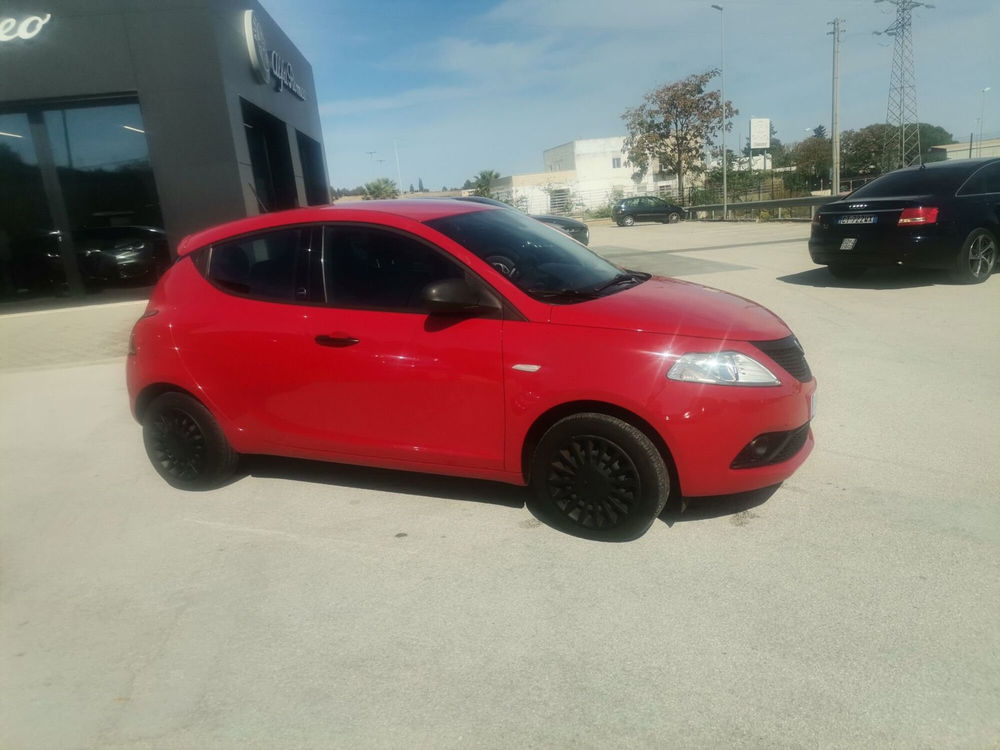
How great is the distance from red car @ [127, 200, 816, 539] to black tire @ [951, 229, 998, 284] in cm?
657

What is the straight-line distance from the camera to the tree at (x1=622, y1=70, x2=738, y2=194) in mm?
41469

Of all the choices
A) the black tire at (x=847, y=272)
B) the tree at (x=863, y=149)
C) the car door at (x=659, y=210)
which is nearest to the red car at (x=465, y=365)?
the black tire at (x=847, y=272)

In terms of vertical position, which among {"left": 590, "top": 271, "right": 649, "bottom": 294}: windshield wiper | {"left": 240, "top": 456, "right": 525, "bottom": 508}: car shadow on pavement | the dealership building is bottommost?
{"left": 240, "top": 456, "right": 525, "bottom": 508}: car shadow on pavement

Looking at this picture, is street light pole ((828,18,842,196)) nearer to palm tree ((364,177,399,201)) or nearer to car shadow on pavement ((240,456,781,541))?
car shadow on pavement ((240,456,781,541))

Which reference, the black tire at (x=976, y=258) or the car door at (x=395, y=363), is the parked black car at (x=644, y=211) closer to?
the black tire at (x=976, y=258)

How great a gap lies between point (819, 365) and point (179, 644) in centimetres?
530

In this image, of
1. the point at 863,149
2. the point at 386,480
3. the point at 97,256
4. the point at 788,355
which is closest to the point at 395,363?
the point at 386,480

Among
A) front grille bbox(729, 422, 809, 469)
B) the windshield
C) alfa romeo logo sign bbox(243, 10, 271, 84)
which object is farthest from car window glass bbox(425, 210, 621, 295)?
alfa romeo logo sign bbox(243, 10, 271, 84)

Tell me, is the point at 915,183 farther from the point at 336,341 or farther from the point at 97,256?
the point at 97,256

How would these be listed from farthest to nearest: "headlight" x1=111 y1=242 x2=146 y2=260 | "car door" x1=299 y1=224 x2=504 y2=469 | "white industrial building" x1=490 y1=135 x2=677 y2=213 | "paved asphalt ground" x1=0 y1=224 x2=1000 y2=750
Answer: "white industrial building" x1=490 y1=135 x2=677 y2=213 < "headlight" x1=111 y1=242 x2=146 y2=260 < "car door" x1=299 y1=224 x2=504 y2=469 < "paved asphalt ground" x1=0 y1=224 x2=1000 y2=750

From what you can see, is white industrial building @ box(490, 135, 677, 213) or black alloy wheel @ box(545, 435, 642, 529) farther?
white industrial building @ box(490, 135, 677, 213)

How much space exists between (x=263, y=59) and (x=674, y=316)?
13.6 m

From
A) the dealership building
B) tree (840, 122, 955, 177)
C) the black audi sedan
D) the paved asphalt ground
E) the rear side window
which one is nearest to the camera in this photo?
the paved asphalt ground

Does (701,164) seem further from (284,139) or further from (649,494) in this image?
(649,494)
